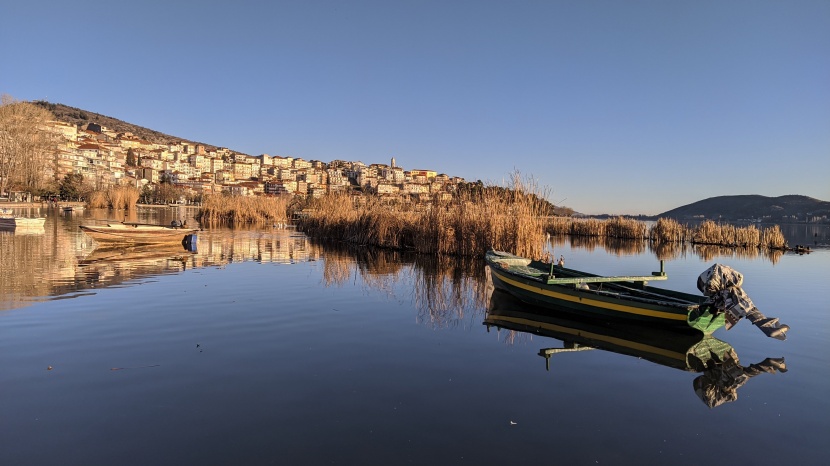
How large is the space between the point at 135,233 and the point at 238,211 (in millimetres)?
24201

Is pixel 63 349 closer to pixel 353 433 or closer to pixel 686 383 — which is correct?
pixel 353 433

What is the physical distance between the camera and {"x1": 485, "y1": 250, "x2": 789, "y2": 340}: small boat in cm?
770

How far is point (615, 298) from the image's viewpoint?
916 cm

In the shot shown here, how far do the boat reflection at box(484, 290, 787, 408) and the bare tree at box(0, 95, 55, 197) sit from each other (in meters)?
76.4

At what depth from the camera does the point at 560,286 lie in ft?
33.2

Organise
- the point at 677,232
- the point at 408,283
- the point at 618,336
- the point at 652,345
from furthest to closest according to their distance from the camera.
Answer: the point at 677,232
the point at 408,283
the point at 618,336
the point at 652,345

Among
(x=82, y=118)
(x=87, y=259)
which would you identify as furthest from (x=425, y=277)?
(x=82, y=118)

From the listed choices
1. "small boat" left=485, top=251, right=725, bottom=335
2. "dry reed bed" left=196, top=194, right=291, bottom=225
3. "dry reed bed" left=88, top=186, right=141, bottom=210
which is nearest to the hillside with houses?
"dry reed bed" left=88, top=186, right=141, bottom=210

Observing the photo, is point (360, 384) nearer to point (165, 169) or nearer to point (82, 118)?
point (165, 169)

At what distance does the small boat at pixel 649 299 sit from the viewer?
303 inches

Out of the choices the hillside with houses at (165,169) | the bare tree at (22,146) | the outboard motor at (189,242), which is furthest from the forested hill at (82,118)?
the outboard motor at (189,242)

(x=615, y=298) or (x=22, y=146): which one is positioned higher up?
(x=22, y=146)

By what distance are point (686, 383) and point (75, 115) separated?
216242mm

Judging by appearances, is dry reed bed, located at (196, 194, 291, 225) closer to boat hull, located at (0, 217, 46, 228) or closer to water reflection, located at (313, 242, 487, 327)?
boat hull, located at (0, 217, 46, 228)
